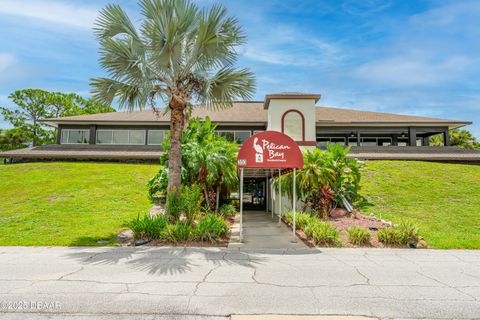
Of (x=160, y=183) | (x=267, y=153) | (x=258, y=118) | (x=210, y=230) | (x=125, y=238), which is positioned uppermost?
(x=258, y=118)

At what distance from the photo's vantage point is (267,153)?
35.0 feet

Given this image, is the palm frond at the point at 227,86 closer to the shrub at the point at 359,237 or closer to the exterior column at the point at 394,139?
the shrub at the point at 359,237

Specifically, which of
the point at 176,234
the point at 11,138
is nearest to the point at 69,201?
the point at 176,234

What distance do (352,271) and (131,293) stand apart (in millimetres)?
4741

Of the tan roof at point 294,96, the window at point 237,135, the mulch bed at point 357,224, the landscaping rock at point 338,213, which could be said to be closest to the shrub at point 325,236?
the mulch bed at point 357,224

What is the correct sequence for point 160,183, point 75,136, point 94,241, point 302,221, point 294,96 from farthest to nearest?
point 75,136 → point 294,96 → point 160,183 → point 302,221 → point 94,241

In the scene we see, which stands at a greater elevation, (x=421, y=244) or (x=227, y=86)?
(x=227, y=86)

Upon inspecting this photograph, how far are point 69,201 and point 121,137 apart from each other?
567 inches

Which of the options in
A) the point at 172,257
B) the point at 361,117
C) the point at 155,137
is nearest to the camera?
the point at 172,257

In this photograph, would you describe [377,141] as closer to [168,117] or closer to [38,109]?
[168,117]

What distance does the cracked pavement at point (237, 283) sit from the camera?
4680 millimetres

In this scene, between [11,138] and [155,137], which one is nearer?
[155,137]

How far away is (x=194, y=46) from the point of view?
36.6ft

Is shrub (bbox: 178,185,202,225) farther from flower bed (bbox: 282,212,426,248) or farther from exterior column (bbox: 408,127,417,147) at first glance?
exterior column (bbox: 408,127,417,147)
